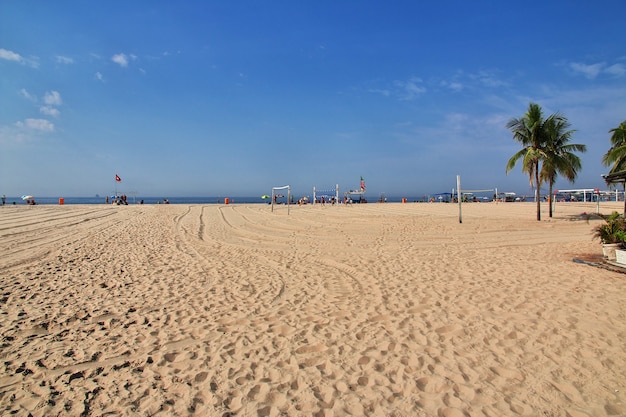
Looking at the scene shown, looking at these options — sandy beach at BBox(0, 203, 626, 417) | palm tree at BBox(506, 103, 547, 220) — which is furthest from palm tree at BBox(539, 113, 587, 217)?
sandy beach at BBox(0, 203, 626, 417)

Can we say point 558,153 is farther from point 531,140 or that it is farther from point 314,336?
point 314,336

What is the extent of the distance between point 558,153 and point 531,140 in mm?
1591

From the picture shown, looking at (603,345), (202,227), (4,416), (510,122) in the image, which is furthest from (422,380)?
(510,122)

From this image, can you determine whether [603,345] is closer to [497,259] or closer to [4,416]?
[497,259]

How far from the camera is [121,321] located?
4973mm

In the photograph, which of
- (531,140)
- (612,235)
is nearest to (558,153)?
(531,140)

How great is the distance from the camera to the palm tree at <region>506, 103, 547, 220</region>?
16.0m

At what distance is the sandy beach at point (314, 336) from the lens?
312cm

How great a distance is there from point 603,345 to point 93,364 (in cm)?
605

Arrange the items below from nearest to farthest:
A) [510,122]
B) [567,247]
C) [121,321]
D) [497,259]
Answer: [121,321], [497,259], [567,247], [510,122]

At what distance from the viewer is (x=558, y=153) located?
16516 millimetres

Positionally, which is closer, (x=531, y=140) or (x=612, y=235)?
(x=612, y=235)

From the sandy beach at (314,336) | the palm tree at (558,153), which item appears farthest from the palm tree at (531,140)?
the sandy beach at (314,336)

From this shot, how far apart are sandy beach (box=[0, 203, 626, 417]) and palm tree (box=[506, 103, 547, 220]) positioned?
336 inches
